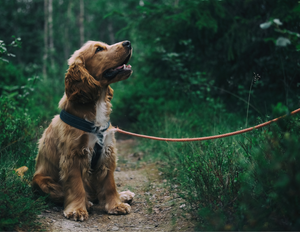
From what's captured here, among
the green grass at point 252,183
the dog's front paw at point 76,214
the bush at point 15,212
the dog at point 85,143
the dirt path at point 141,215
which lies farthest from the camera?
the dog at point 85,143

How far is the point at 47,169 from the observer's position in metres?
3.07

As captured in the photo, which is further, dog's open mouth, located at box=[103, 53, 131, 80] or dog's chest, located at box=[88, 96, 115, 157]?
dog's open mouth, located at box=[103, 53, 131, 80]

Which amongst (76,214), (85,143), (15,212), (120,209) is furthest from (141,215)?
(15,212)

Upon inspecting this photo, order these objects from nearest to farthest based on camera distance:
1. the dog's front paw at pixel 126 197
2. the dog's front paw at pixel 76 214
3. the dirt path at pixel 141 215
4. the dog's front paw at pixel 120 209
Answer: the dirt path at pixel 141 215 → the dog's front paw at pixel 76 214 → the dog's front paw at pixel 120 209 → the dog's front paw at pixel 126 197

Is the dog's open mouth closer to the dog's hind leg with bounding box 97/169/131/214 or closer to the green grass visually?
the dog's hind leg with bounding box 97/169/131/214

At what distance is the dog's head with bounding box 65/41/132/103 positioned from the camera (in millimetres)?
2861

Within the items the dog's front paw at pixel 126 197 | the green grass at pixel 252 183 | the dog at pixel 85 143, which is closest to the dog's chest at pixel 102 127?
the dog at pixel 85 143

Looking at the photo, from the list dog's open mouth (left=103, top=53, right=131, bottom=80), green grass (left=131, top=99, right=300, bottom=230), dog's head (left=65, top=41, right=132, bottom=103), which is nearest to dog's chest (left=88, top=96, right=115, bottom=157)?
dog's head (left=65, top=41, right=132, bottom=103)

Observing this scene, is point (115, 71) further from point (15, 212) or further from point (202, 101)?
point (202, 101)

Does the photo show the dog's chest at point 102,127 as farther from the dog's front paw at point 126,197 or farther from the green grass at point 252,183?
the green grass at point 252,183

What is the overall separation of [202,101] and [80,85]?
349cm

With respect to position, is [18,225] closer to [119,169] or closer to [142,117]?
[119,169]

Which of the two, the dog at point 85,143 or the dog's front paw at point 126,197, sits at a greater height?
the dog at point 85,143

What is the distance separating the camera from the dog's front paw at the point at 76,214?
271 centimetres
